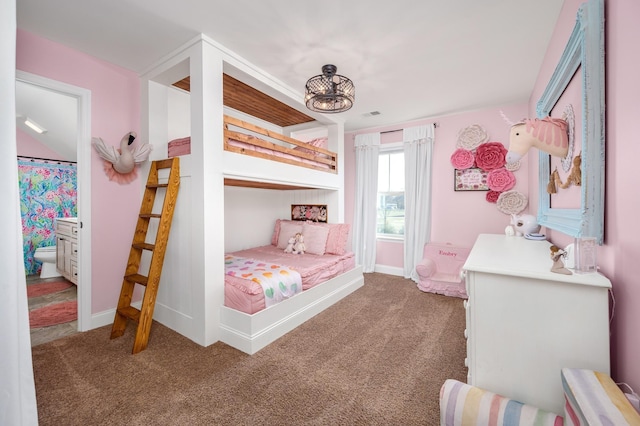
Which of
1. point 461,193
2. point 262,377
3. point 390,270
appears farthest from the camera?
point 390,270

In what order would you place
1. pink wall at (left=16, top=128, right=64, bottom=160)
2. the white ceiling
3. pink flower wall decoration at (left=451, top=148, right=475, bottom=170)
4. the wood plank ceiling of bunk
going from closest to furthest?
the white ceiling → the wood plank ceiling of bunk → pink flower wall decoration at (left=451, top=148, right=475, bottom=170) → pink wall at (left=16, top=128, right=64, bottom=160)

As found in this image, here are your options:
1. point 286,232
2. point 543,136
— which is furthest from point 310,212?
point 543,136

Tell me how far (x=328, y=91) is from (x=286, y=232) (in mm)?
2080

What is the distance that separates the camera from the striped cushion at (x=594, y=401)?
28.9 inches

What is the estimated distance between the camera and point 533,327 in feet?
3.63

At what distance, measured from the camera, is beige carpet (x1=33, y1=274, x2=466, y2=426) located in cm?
144

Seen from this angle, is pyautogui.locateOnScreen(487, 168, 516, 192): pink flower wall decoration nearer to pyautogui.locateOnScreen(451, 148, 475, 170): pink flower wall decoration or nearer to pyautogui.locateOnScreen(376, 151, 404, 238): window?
pyautogui.locateOnScreen(451, 148, 475, 170): pink flower wall decoration

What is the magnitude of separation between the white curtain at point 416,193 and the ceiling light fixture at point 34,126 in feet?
17.9

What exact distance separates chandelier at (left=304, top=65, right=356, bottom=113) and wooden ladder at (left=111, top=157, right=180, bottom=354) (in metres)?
1.32

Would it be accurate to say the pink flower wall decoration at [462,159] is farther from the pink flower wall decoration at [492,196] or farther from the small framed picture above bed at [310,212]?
the small framed picture above bed at [310,212]

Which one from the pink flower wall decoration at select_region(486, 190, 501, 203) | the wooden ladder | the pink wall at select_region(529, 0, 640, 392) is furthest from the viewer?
the pink flower wall decoration at select_region(486, 190, 501, 203)

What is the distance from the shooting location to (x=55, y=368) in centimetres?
183

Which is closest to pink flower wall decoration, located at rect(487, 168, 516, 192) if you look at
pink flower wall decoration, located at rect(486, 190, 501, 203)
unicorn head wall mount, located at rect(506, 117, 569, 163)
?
pink flower wall decoration, located at rect(486, 190, 501, 203)

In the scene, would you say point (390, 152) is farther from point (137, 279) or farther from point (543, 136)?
point (137, 279)
